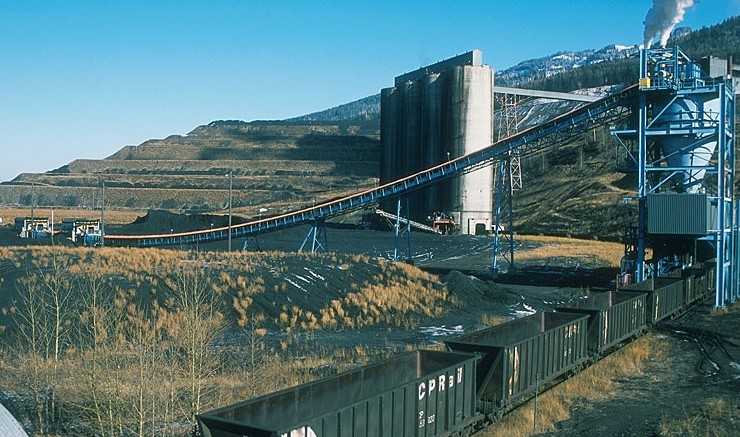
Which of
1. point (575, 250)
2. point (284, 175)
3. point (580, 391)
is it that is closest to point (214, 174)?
point (284, 175)

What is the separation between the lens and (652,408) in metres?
16.4

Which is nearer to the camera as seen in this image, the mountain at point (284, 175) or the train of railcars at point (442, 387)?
the train of railcars at point (442, 387)

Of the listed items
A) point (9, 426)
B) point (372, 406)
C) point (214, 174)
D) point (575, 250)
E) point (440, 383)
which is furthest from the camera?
point (214, 174)

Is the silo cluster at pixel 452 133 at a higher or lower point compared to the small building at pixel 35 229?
higher

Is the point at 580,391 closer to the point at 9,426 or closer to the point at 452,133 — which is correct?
the point at 9,426

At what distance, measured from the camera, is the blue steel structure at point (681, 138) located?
114 feet

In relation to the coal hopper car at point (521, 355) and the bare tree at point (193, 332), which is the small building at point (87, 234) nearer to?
the bare tree at point (193, 332)

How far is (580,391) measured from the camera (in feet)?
57.8

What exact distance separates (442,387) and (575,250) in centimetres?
5259

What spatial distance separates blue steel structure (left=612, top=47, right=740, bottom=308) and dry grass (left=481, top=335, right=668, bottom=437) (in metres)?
12.8

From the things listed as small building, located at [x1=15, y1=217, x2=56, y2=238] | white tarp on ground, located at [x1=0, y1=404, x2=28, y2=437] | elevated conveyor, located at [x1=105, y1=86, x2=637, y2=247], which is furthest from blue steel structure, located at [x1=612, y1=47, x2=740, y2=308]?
small building, located at [x1=15, y1=217, x2=56, y2=238]

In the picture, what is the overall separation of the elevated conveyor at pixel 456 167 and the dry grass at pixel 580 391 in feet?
61.7

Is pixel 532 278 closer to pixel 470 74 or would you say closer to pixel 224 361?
pixel 224 361

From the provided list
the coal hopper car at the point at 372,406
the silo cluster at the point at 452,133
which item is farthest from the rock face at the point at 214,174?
the coal hopper car at the point at 372,406
